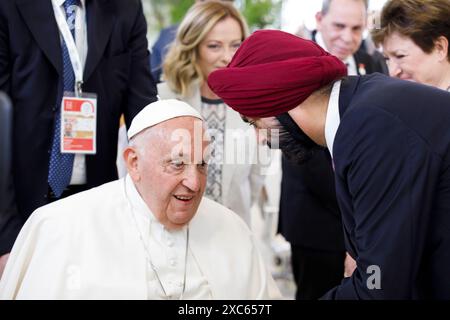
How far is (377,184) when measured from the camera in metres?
1.82

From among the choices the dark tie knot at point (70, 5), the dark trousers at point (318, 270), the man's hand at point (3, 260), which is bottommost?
the dark trousers at point (318, 270)

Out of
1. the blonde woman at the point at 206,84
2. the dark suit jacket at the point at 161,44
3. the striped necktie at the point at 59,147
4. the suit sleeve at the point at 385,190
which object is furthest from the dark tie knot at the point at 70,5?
the dark suit jacket at the point at 161,44

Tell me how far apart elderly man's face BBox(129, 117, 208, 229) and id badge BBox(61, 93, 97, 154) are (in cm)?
30

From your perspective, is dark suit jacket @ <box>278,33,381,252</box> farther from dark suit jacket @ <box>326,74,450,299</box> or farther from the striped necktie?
dark suit jacket @ <box>326,74,450,299</box>

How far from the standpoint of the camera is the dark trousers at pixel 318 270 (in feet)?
11.8

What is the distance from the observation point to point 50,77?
8.90 ft

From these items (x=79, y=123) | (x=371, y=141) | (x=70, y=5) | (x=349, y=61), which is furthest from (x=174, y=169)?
(x=349, y=61)

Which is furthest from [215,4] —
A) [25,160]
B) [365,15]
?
[25,160]

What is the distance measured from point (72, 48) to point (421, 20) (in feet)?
4.74

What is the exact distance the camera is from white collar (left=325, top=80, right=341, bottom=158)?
1957 mm

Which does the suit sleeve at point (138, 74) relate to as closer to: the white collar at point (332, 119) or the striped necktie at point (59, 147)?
the striped necktie at point (59, 147)
